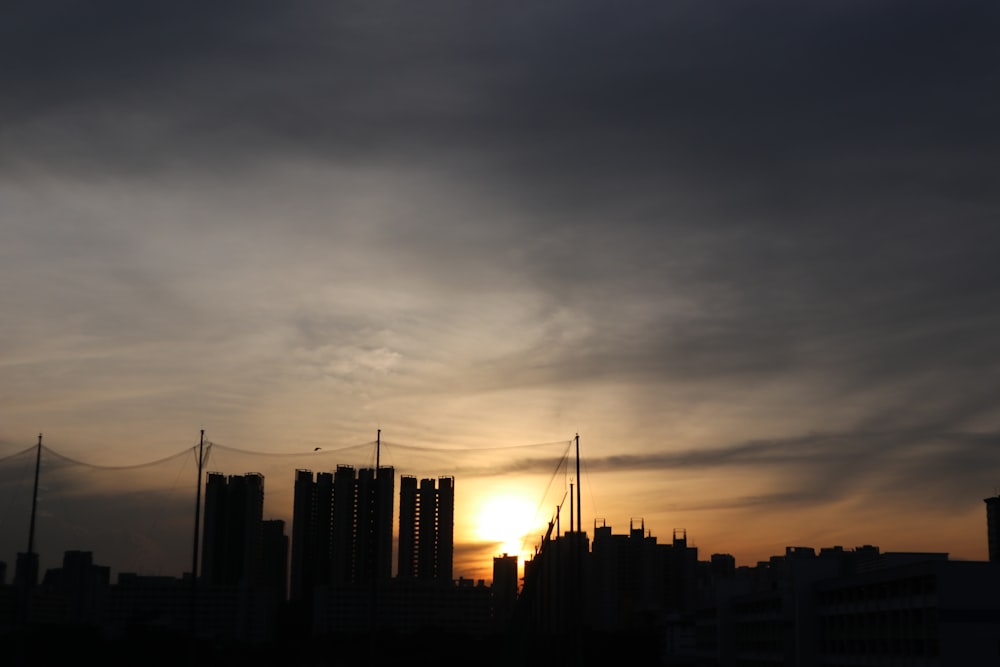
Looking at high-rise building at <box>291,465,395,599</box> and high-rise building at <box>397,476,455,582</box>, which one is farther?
high-rise building at <box>397,476,455,582</box>

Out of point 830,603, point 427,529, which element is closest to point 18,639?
point 830,603

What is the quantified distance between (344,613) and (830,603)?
117 metres

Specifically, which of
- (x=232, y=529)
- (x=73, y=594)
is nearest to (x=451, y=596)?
(x=232, y=529)

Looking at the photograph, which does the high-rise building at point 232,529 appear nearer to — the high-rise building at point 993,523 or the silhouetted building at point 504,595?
the silhouetted building at point 504,595

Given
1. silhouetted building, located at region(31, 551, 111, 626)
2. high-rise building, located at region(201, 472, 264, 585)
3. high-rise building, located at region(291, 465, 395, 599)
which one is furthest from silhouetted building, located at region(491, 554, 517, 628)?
silhouetted building, located at region(31, 551, 111, 626)

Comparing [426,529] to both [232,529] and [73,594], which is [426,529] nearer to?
[232,529]

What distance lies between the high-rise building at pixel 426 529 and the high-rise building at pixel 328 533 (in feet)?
24.0

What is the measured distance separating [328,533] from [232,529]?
26.2m

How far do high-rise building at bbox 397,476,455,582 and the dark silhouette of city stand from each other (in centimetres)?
27

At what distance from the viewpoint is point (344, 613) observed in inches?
6959

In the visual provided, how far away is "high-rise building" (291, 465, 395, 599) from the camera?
181075mm

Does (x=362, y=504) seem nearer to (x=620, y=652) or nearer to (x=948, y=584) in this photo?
(x=620, y=652)

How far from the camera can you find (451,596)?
645 ft

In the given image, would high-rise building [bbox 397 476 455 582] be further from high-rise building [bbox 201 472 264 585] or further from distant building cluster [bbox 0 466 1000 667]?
high-rise building [bbox 201 472 264 585]
